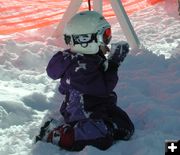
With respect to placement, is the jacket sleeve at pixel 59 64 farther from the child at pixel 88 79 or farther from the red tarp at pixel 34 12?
the red tarp at pixel 34 12

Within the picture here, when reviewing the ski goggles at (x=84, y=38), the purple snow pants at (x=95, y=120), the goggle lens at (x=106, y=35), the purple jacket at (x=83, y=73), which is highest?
the ski goggles at (x=84, y=38)

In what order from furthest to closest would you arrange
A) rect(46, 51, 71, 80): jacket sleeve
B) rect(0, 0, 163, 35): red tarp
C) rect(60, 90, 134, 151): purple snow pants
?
rect(0, 0, 163, 35): red tarp < rect(46, 51, 71, 80): jacket sleeve < rect(60, 90, 134, 151): purple snow pants

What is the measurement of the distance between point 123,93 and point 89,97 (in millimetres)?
663

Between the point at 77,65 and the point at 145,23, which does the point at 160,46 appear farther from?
the point at 77,65

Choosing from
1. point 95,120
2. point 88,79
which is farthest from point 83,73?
point 95,120

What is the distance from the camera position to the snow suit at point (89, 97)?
8.36 feet

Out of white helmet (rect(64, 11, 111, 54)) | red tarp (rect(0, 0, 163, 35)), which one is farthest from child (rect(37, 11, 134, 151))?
red tarp (rect(0, 0, 163, 35))

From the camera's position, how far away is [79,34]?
2637 mm

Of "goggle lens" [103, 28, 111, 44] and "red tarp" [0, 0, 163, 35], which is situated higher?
"goggle lens" [103, 28, 111, 44]

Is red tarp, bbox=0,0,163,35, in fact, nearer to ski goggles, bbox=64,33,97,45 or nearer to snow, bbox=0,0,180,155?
snow, bbox=0,0,180,155

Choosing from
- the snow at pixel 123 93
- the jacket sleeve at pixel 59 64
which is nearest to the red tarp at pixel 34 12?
the snow at pixel 123 93

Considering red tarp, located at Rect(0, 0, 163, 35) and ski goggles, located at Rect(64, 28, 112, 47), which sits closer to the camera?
ski goggles, located at Rect(64, 28, 112, 47)

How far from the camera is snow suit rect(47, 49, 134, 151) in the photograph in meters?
2.55

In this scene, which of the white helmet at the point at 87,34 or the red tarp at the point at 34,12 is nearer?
the white helmet at the point at 87,34
